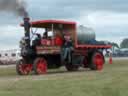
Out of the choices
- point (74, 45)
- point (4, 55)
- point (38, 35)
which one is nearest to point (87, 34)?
point (74, 45)

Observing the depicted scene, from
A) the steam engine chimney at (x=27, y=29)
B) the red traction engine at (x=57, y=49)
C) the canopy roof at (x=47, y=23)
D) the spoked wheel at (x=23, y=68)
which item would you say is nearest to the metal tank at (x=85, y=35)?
the red traction engine at (x=57, y=49)

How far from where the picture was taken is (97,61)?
107 feet

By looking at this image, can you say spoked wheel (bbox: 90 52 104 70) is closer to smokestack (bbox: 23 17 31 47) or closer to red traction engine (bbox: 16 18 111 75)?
red traction engine (bbox: 16 18 111 75)

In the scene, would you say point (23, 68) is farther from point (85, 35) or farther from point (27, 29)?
point (85, 35)

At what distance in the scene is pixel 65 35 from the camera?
3059 centimetres

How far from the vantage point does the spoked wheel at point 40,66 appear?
2853cm

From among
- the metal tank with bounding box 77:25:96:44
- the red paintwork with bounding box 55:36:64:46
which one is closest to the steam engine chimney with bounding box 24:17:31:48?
the red paintwork with bounding box 55:36:64:46

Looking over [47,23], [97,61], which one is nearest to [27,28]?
[47,23]

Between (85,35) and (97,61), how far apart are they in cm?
216

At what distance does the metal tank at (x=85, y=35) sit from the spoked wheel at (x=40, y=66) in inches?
124

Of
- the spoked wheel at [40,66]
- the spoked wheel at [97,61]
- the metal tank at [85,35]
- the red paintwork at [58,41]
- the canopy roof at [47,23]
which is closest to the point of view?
the spoked wheel at [40,66]

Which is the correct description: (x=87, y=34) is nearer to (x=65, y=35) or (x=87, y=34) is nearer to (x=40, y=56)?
(x=65, y=35)

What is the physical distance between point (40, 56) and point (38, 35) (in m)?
1.17

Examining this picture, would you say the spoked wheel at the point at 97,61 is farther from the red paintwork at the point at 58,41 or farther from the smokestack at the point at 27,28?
the smokestack at the point at 27,28
